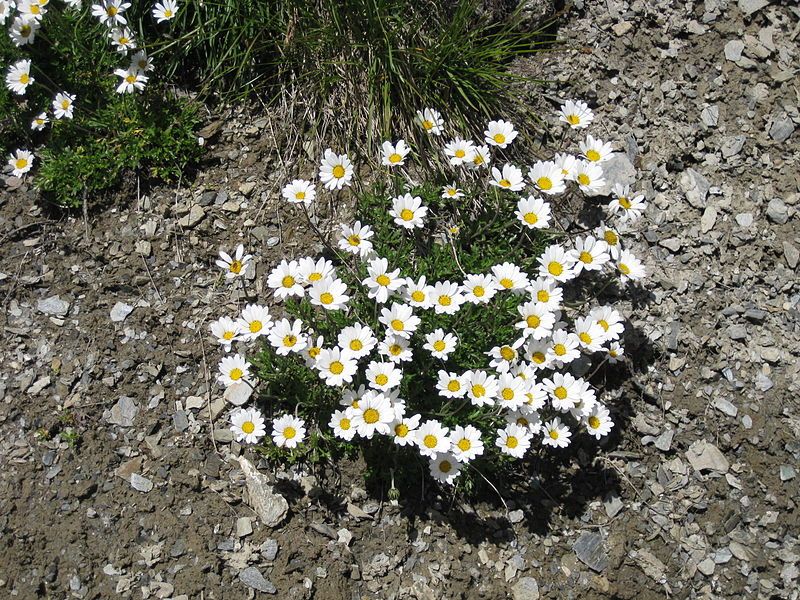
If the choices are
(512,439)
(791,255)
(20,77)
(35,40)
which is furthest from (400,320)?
(35,40)

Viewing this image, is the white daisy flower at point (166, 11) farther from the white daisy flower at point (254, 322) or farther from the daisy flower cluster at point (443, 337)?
the white daisy flower at point (254, 322)

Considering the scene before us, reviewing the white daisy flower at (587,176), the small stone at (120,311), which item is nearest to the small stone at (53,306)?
the small stone at (120,311)

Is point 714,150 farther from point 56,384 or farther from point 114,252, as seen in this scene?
point 56,384

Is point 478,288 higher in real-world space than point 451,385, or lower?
higher

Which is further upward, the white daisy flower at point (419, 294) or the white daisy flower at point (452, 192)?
the white daisy flower at point (452, 192)

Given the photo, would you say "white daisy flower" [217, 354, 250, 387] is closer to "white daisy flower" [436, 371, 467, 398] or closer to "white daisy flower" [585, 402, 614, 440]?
"white daisy flower" [436, 371, 467, 398]

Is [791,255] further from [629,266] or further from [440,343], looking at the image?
[440,343]
